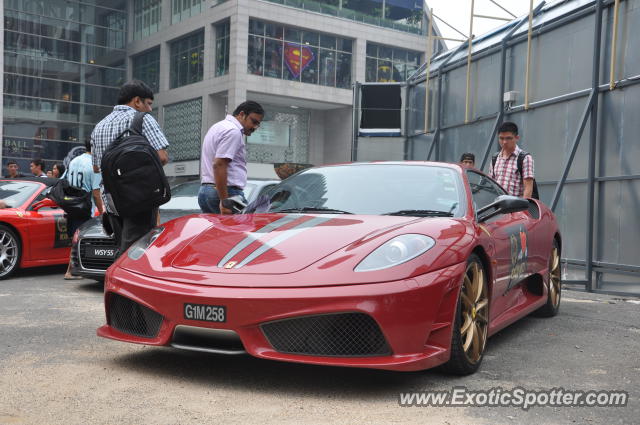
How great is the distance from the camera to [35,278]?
8.41m

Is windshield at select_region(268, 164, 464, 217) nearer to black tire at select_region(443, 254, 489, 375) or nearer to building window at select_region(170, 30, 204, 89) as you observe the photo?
black tire at select_region(443, 254, 489, 375)

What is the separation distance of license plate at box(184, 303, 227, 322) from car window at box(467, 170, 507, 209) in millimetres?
1812

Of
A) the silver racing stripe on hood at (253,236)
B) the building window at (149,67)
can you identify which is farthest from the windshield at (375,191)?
the building window at (149,67)

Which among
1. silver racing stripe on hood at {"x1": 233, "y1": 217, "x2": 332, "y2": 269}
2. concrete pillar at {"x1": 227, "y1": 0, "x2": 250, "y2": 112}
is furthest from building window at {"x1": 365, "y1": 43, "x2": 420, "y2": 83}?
silver racing stripe on hood at {"x1": 233, "y1": 217, "x2": 332, "y2": 269}

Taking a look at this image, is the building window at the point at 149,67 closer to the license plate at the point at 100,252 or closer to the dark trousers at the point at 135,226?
the license plate at the point at 100,252

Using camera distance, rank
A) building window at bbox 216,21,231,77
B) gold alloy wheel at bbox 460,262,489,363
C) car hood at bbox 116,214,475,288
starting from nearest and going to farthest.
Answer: car hood at bbox 116,214,475,288 → gold alloy wheel at bbox 460,262,489,363 → building window at bbox 216,21,231,77

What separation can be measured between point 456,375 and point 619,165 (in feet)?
21.7

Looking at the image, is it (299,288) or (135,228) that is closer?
(299,288)

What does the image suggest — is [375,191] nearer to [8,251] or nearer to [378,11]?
[8,251]

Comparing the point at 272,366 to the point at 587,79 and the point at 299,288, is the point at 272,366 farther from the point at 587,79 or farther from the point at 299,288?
the point at 587,79

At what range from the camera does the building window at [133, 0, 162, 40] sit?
4300 cm

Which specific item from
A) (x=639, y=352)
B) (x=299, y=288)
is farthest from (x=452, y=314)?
(x=639, y=352)

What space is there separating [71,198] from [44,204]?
1.95 ft

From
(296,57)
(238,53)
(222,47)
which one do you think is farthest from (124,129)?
(296,57)
